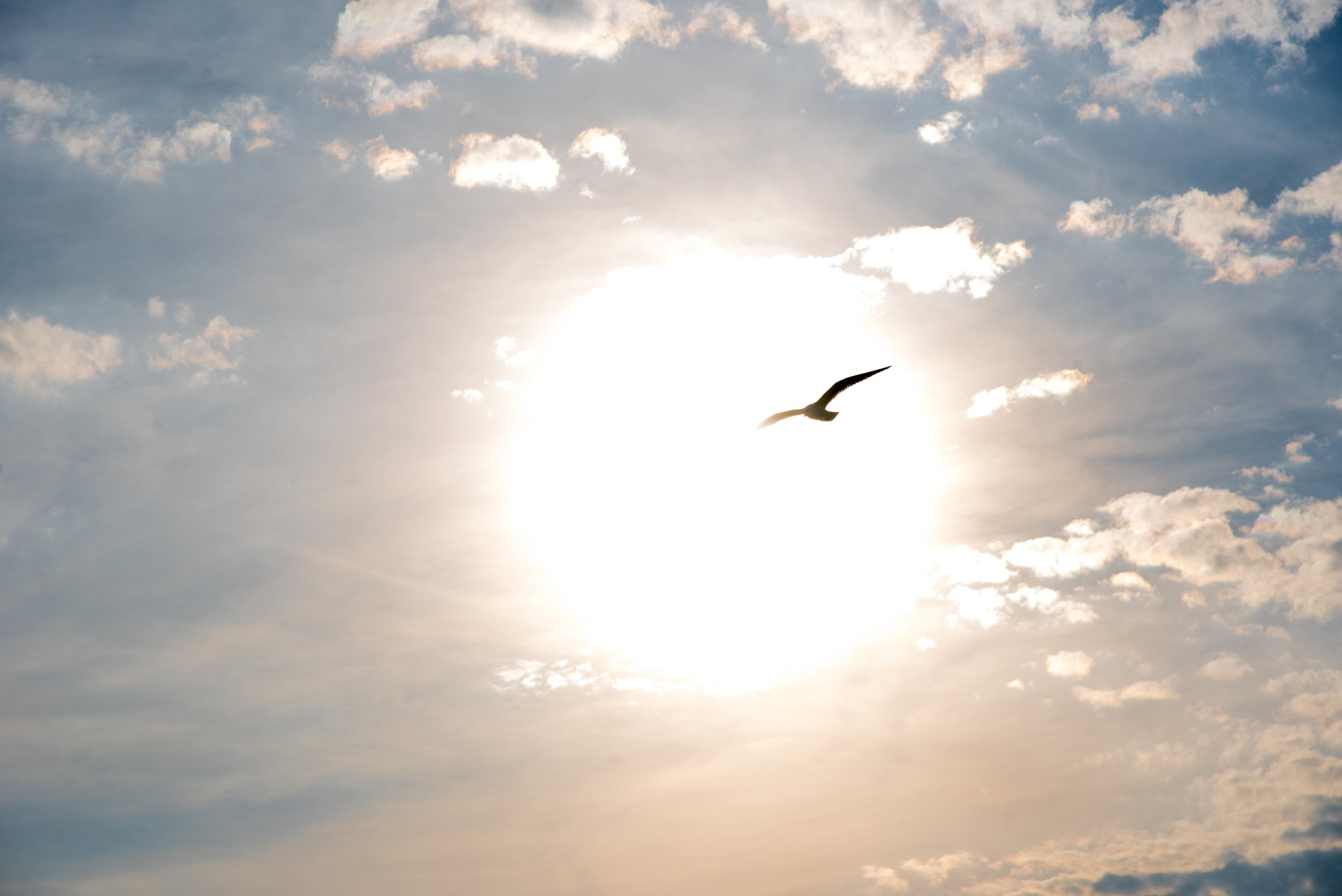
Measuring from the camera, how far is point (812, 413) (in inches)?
1815

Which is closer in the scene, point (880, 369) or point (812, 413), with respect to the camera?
point (880, 369)

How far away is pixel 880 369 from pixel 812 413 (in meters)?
6.81

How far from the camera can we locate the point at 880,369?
3994 cm
